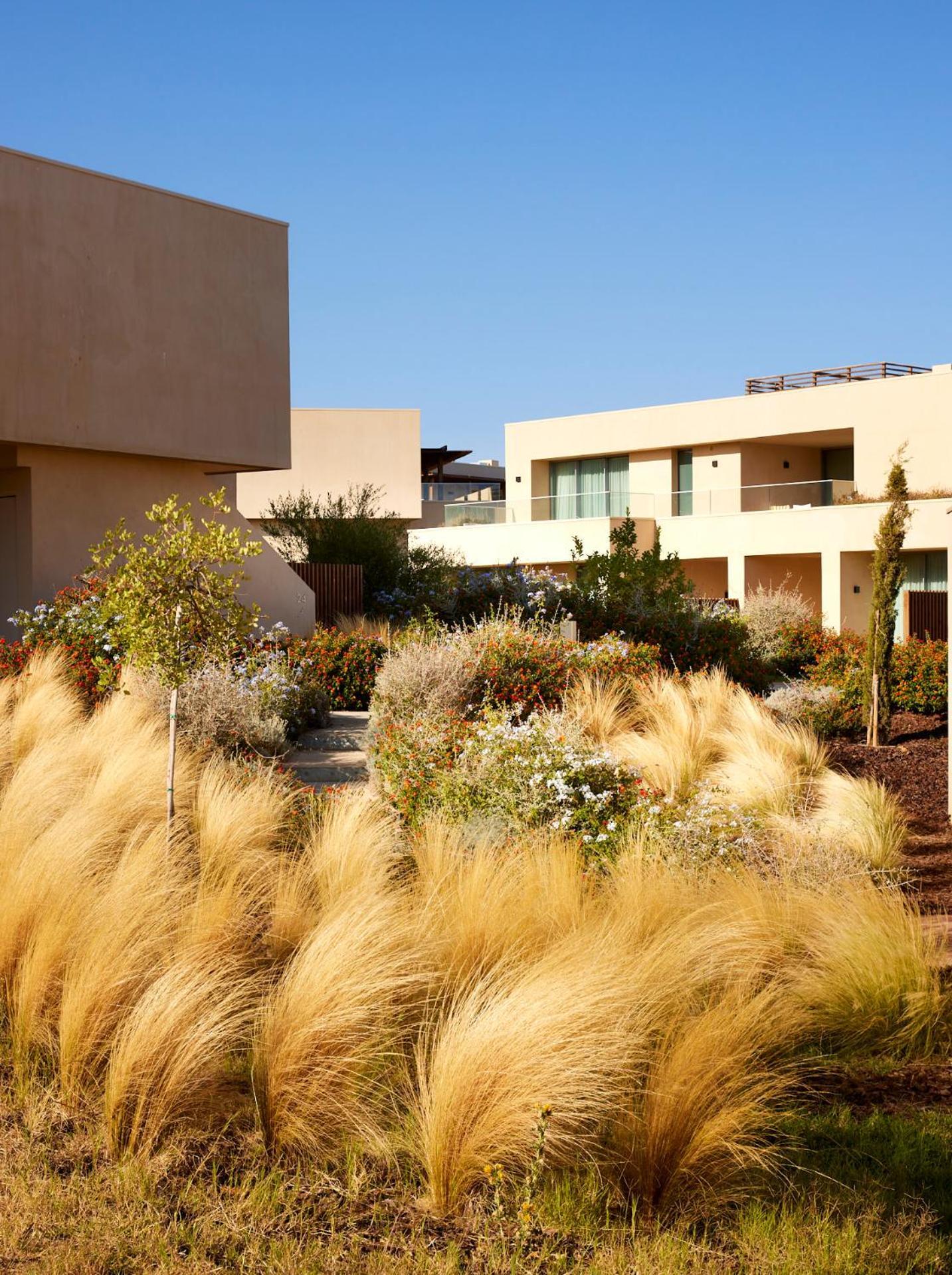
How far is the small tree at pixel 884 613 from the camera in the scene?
45.1ft

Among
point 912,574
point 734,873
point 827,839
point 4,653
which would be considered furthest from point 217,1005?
point 912,574

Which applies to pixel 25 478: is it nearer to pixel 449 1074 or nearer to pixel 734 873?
pixel 734 873

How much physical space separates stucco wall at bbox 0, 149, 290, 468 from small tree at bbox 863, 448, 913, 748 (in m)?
7.92

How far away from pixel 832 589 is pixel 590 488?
10417 millimetres

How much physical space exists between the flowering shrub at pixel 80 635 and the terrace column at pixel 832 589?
64.3 ft

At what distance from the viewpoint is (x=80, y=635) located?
12336 millimetres

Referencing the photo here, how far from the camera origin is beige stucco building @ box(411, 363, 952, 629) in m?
29.0

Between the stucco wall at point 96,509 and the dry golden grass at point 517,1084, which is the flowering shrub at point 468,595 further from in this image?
the dry golden grass at point 517,1084

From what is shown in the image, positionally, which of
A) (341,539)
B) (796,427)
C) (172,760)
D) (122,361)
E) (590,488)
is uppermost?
(796,427)

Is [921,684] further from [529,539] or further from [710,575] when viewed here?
[529,539]

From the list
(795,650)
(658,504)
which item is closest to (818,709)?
(795,650)

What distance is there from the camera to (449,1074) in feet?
12.0

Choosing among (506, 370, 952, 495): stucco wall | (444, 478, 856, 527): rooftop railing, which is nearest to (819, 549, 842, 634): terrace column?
(444, 478, 856, 527): rooftop railing

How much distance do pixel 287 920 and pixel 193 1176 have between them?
1701 millimetres
